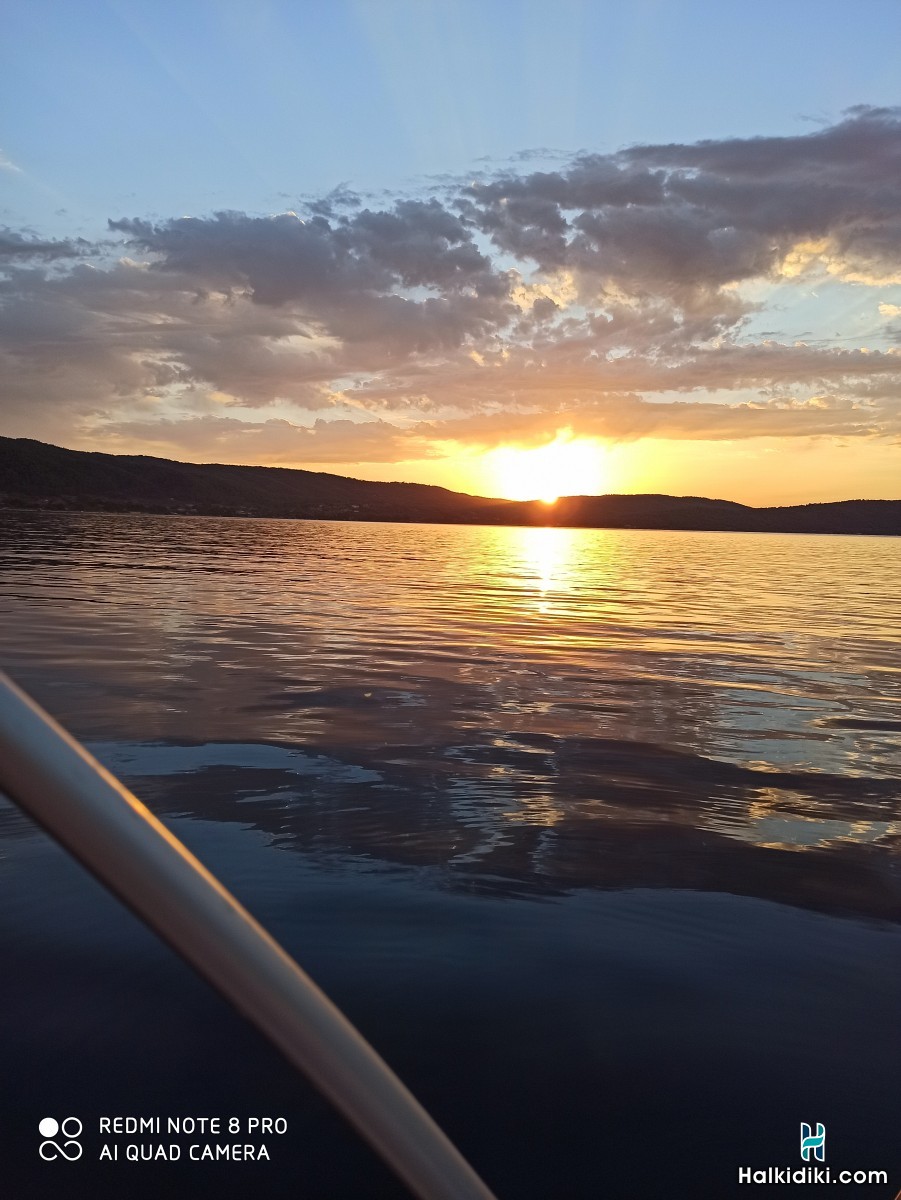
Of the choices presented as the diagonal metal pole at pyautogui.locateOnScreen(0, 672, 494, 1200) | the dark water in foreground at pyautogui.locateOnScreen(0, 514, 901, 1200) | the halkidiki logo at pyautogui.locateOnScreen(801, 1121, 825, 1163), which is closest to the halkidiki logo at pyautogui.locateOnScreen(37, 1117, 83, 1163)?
the dark water in foreground at pyautogui.locateOnScreen(0, 514, 901, 1200)

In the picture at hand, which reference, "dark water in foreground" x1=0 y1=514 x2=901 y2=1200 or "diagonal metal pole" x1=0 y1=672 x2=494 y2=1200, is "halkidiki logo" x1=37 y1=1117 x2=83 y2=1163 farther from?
"diagonal metal pole" x1=0 y1=672 x2=494 y2=1200

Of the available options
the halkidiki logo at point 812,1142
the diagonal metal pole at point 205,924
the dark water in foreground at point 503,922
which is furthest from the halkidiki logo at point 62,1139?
the diagonal metal pole at point 205,924

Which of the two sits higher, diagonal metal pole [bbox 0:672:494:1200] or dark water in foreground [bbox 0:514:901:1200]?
diagonal metal pole [bbox 0:672:494:1200]

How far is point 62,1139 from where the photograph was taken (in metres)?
3.24

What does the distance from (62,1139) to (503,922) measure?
2.44 meters

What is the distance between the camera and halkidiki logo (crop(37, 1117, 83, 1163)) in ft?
10.4

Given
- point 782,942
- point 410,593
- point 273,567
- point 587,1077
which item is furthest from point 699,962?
point 273,567

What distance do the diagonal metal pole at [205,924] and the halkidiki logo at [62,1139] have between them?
124 inches

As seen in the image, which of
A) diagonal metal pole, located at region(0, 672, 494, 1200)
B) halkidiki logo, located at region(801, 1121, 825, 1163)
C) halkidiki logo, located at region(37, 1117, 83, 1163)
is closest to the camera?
diagonal metal pole, located at region(0, 672, 494, 1200)

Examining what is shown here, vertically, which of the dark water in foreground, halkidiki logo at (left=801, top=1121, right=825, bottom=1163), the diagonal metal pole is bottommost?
halkidiki logo at (left=801, top=1121, right=825, bottom=1163)

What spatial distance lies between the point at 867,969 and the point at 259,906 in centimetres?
322

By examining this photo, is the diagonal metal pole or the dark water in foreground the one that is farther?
the dark water in foreground

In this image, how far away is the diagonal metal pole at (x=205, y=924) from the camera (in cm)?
53

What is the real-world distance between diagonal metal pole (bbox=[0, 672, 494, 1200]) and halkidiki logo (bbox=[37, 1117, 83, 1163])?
10.3 ft
